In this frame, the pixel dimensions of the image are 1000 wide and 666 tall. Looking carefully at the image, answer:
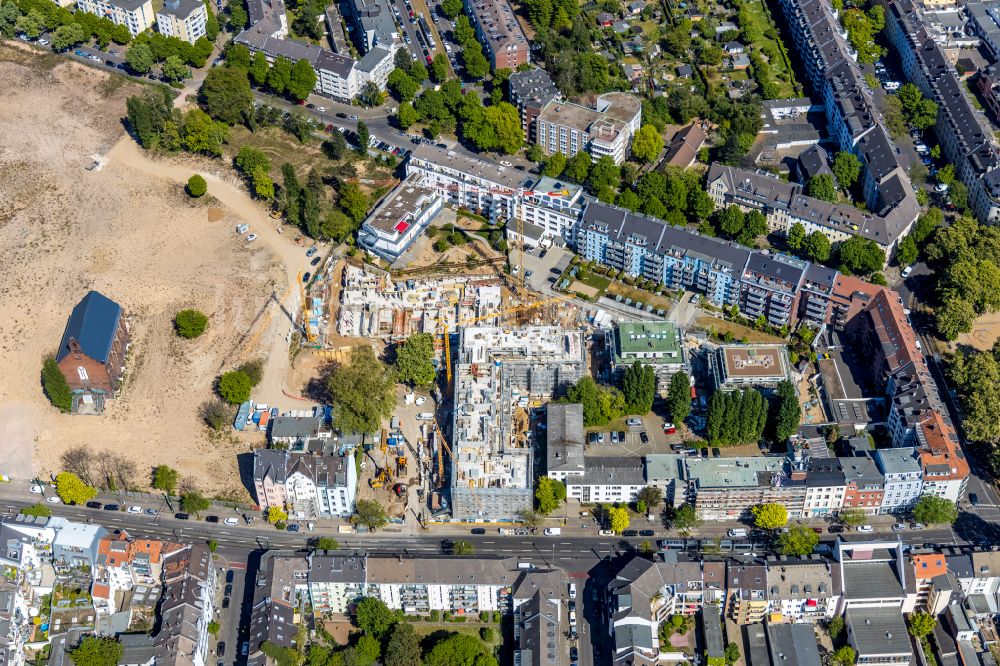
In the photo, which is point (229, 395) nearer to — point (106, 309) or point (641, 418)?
point (106, 309)

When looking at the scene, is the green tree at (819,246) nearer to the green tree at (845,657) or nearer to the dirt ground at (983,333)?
the dirt ground at (983,333)

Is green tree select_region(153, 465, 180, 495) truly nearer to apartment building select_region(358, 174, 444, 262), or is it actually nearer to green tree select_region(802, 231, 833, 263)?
apartment building select_region(358, 174, 444, 262)

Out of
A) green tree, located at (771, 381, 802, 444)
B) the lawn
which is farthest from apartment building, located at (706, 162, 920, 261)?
green tree, located at (771, 381, 802, 444)

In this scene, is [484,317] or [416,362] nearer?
[416,362]

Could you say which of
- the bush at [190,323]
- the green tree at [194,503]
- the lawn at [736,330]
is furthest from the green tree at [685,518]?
the bush at [190,323]

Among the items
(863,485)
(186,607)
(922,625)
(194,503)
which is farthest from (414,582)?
(922,625)

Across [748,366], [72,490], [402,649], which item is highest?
[748,366]

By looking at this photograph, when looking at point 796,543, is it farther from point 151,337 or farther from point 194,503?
point 151,337
